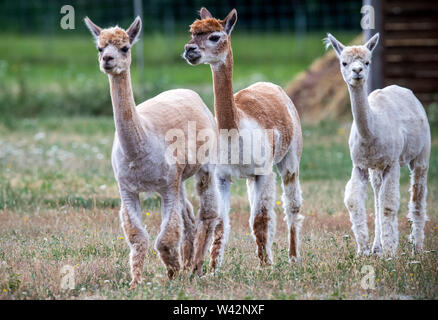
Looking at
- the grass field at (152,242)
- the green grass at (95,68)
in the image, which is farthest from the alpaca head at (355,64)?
the green grass at (95,68)

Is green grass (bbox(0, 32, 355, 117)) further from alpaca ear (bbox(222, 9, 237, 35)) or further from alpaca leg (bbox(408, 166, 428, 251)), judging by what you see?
alpaca ear (bbox(222, 9, 237, 35))

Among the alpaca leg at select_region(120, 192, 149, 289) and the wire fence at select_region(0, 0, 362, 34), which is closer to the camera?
the alpaca leg at select_region(120, 192, 149, 289)

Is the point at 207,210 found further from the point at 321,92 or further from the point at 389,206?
the point at 321,92

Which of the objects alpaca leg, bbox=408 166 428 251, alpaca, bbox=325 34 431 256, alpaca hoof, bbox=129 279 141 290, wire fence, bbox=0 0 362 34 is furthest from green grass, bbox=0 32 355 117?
alpaca hoof, bbox=129 279 141 290

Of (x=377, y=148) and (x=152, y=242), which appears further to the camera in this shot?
(x=152, y=242)

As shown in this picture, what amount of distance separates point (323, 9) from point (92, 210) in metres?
24.7

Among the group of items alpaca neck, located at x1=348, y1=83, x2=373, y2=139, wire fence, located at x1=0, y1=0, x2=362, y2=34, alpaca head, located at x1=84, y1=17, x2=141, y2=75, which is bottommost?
alpaca neck, located at x1=348, y1=83, x2=373, y2=139

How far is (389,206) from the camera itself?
6.86 meters

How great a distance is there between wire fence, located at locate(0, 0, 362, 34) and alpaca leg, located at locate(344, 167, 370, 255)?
74.8 feet

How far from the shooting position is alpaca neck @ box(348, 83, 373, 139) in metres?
6.73

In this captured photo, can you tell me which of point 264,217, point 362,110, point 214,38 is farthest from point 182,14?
point 264,217

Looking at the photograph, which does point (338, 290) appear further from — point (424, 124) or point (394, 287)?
point (424, 124)

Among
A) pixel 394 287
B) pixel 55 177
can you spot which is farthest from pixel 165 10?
pixel 394 287

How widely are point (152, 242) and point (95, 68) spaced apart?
20264mm
